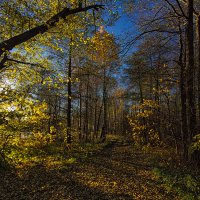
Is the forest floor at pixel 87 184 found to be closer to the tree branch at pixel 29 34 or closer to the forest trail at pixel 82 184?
the forest trail at pixel 82 184

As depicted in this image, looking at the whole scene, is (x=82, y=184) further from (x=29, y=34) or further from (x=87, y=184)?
(x=29, y=34)

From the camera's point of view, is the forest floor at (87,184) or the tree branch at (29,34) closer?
the tree branch at (29,34)

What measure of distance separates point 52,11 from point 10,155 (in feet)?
17.1

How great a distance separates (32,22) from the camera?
7180mm

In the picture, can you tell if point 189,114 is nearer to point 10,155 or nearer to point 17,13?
point 10,155

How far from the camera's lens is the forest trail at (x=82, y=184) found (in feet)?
21.7

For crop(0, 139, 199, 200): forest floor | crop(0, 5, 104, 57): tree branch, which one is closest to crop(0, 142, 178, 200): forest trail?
crop(0, 139, 199, 200): forest floor

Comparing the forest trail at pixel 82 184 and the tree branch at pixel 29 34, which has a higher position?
the tree branch at pixel 29 34

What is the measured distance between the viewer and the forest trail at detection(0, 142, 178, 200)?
661 cm

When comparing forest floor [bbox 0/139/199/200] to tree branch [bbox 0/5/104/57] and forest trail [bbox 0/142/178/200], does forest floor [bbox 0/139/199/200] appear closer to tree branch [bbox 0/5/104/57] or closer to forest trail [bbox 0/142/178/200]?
forest trail [bbox 0/142/178/200]

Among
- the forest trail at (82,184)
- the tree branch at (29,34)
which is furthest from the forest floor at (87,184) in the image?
the tree branch at (29,34)

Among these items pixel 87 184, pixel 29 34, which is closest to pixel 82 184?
pixel 87 184

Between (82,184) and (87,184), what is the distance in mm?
186

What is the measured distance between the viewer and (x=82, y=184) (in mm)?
7762
